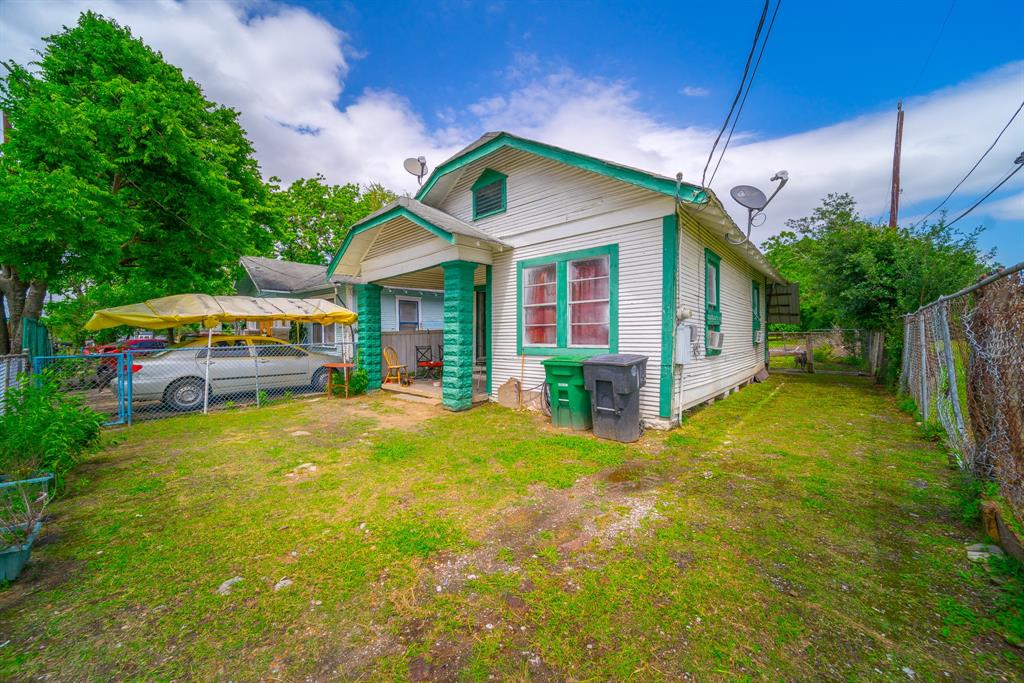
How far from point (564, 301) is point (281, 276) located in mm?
14550

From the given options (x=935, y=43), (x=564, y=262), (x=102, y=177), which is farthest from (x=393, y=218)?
(x=935, y=43)

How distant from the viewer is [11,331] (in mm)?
8883

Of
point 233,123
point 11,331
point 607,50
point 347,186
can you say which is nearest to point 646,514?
point 607,50

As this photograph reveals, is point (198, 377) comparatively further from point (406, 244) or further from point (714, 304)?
point (714, 304)

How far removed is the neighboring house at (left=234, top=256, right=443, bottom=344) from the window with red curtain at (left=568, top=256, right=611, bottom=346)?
7294 mm

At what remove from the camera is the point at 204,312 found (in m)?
8.41

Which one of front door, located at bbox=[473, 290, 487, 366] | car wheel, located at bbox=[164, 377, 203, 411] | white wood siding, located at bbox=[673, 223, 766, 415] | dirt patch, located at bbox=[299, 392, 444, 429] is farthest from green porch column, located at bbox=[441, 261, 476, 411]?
car wheel, located at bbox=[164, 377, 203, 411]

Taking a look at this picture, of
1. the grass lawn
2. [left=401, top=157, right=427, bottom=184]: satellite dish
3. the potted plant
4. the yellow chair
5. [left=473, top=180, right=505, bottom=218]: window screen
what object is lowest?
the grass lawn

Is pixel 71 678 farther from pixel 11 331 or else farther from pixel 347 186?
pixel 347 186

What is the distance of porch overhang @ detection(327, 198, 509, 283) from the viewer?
730cm

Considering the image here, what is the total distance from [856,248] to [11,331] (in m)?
22.5

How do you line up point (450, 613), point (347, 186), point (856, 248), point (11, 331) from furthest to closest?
point (347, 186), point (856, 248), point (11, 331), point (450, 613)

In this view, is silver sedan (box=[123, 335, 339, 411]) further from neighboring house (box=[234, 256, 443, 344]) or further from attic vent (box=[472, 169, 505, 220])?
attic vent (box=[472, 169, 505, 220])

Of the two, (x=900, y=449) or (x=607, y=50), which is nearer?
(x=900, y=449)
